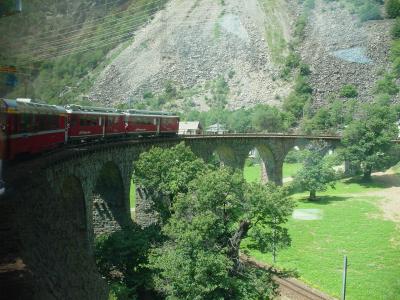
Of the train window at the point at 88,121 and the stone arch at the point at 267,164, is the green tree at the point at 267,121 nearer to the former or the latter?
the stone arch at the point at 267,164

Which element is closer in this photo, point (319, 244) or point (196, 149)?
point (319, 244)

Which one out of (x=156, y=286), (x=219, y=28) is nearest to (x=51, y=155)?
(x=156, y=286)

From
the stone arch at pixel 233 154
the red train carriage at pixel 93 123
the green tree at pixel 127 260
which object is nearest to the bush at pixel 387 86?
the stone arch at pixel 233 154

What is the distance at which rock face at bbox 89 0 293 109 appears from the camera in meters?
102

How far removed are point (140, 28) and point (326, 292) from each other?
343 ft

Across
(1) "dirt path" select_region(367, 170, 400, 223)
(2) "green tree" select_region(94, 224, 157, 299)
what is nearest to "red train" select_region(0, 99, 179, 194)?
(2) "green tree" select_region(94, 224, 157, 299)

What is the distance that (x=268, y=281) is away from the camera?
17297 mm

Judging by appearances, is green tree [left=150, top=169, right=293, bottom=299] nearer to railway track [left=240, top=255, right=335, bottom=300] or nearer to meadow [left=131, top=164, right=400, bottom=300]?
meadow [left=131, top=164, right=400, bottom=300]

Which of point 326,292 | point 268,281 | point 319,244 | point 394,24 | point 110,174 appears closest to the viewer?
point 268,281

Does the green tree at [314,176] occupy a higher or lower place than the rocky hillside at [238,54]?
lower

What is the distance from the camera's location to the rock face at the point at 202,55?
335 feet

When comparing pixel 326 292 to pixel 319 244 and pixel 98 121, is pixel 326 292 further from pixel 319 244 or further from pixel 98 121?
pixel 98 121

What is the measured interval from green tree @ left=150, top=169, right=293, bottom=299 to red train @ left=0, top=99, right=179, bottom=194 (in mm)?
5957

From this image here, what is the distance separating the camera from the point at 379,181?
5162 cm
